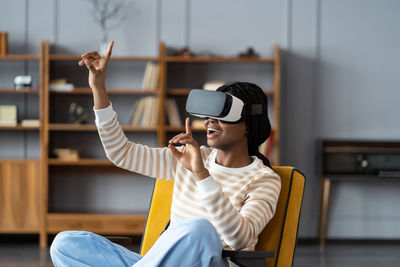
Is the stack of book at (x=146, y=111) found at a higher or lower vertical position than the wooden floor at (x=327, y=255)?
higher

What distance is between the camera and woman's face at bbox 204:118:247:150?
199 cm

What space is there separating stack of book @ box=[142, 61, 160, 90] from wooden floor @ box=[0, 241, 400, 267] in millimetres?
1628

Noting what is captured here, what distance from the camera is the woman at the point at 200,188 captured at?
4.97ft

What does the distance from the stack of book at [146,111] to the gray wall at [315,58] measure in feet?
1.74

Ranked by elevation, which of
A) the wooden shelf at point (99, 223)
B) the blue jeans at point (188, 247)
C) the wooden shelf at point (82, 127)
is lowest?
the wooden shelf at point (99, 223)

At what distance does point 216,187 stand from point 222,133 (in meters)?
0.36

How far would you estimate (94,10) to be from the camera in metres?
5.03

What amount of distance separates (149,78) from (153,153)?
2.76 metres

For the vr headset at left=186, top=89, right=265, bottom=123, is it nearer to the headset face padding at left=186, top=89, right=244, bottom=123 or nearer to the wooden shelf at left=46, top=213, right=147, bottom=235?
the headset face padding at left=186, top=89, right=244, bottom=123

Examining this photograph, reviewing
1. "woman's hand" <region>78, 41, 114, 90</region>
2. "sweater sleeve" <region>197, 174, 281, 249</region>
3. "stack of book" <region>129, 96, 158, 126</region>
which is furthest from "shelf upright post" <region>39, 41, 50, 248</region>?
"sweater sleeve" <region>197, 174, 281, 249</region>

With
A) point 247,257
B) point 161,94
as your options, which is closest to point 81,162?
point 161,94

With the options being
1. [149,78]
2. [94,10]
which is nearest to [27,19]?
[94,10]

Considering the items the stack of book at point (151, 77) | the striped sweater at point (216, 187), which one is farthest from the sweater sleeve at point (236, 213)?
the stack of book at point (151, 77)

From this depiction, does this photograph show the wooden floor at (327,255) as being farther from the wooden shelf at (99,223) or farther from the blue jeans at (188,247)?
the blue jeans at (188,247)
